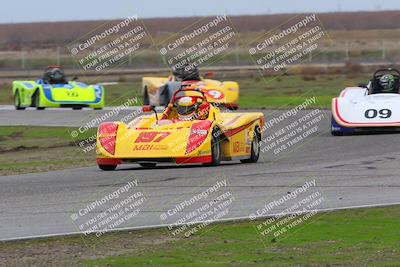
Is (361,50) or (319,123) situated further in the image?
(361,50)

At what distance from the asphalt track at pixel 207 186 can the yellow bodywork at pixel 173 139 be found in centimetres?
26

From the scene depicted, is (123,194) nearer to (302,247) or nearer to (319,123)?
(302,247)

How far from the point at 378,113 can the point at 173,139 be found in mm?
7415

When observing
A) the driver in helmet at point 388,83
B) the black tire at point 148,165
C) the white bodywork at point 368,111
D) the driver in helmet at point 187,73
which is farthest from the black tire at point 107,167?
the driver in helmet at point 187,73

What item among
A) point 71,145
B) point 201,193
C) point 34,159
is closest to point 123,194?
point 201,193

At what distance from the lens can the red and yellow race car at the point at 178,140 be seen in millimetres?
19469

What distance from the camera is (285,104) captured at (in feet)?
128

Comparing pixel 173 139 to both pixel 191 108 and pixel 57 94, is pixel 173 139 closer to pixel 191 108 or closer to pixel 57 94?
pixel 191 108

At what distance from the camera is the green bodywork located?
3759 cm

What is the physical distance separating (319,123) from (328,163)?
9697 millimetres

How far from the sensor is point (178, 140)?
19.6 meters

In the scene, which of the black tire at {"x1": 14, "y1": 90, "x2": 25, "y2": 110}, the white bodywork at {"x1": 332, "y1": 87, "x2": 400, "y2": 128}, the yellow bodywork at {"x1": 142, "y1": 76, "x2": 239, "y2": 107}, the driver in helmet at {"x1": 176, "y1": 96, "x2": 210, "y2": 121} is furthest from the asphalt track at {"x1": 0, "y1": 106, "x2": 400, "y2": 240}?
the black tire at {"x1": 14, "y1": 90, "x2": 25, "y2": 110}

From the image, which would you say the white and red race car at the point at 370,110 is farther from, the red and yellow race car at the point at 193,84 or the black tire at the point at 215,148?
the red and yellow race car at the point at 193,84

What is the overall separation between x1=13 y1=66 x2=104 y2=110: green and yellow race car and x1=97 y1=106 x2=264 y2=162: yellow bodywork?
55.0ft
